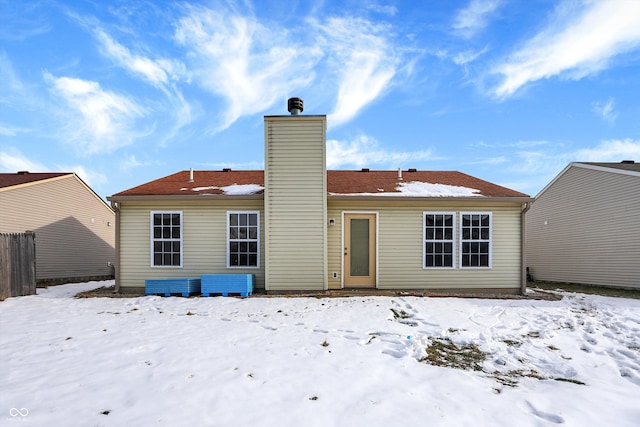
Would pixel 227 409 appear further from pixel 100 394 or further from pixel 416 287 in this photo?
pixel 416 287

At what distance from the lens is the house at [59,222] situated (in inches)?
541

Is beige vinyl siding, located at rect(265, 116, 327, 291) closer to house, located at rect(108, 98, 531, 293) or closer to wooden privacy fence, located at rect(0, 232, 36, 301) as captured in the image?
house, located at rect(108, 98, 531, 293)

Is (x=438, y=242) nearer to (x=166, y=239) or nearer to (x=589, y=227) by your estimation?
(x=166, y=239)

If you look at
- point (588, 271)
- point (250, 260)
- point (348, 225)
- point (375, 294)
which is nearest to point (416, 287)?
point (375, 294)

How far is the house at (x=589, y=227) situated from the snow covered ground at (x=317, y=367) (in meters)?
6.97

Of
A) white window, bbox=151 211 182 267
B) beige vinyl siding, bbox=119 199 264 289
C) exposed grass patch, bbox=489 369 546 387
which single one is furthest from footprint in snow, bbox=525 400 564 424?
white window, bbox=151 211 182 267

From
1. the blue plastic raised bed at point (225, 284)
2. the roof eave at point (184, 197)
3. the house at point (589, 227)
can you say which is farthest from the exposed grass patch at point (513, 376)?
the house at point (589, 227)

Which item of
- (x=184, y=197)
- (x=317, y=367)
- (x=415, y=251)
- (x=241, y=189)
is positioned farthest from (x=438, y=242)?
(x=184, y=197)

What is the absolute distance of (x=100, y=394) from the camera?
3.65 m

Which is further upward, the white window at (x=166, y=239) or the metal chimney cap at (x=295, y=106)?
the metal chimney cap at (x=295, y=106)

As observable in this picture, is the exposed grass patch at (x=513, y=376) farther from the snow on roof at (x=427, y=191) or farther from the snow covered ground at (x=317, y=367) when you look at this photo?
the snow on roof at (x=427, y=191)

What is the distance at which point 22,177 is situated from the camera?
15.3 meters

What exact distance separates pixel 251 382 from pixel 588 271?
15.8 m

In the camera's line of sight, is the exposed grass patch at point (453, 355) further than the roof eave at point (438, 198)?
No
